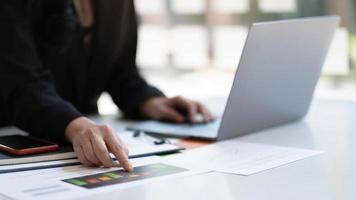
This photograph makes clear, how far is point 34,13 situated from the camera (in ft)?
5.18

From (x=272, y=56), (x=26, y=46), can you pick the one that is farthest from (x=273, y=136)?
(x=26, y=46)

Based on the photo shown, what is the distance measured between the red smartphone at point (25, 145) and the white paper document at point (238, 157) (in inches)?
9.2

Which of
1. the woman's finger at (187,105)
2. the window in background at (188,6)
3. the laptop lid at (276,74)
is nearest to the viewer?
the laptop lid at (276,74)

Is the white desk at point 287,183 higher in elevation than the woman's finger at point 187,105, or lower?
higher

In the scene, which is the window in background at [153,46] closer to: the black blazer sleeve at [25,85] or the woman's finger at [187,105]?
the woman's finger at [187,105]

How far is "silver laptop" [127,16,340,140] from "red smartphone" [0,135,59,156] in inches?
12.3

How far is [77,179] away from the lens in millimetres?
1092

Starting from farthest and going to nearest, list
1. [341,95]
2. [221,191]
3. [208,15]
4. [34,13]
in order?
[208,15] → [341,95] → [34,13] → [221,191]

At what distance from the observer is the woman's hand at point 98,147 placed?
1.16 meters

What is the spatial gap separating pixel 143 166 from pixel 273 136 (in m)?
0.39

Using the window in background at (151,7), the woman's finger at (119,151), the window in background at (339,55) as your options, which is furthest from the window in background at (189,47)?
the woman's finger at (119,151)

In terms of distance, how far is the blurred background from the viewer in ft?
Answer: 6.93

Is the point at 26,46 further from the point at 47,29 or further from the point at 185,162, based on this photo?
the point at 185,162

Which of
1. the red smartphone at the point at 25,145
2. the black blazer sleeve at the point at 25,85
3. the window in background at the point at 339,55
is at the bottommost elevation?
the window in background at the point at 339,55
